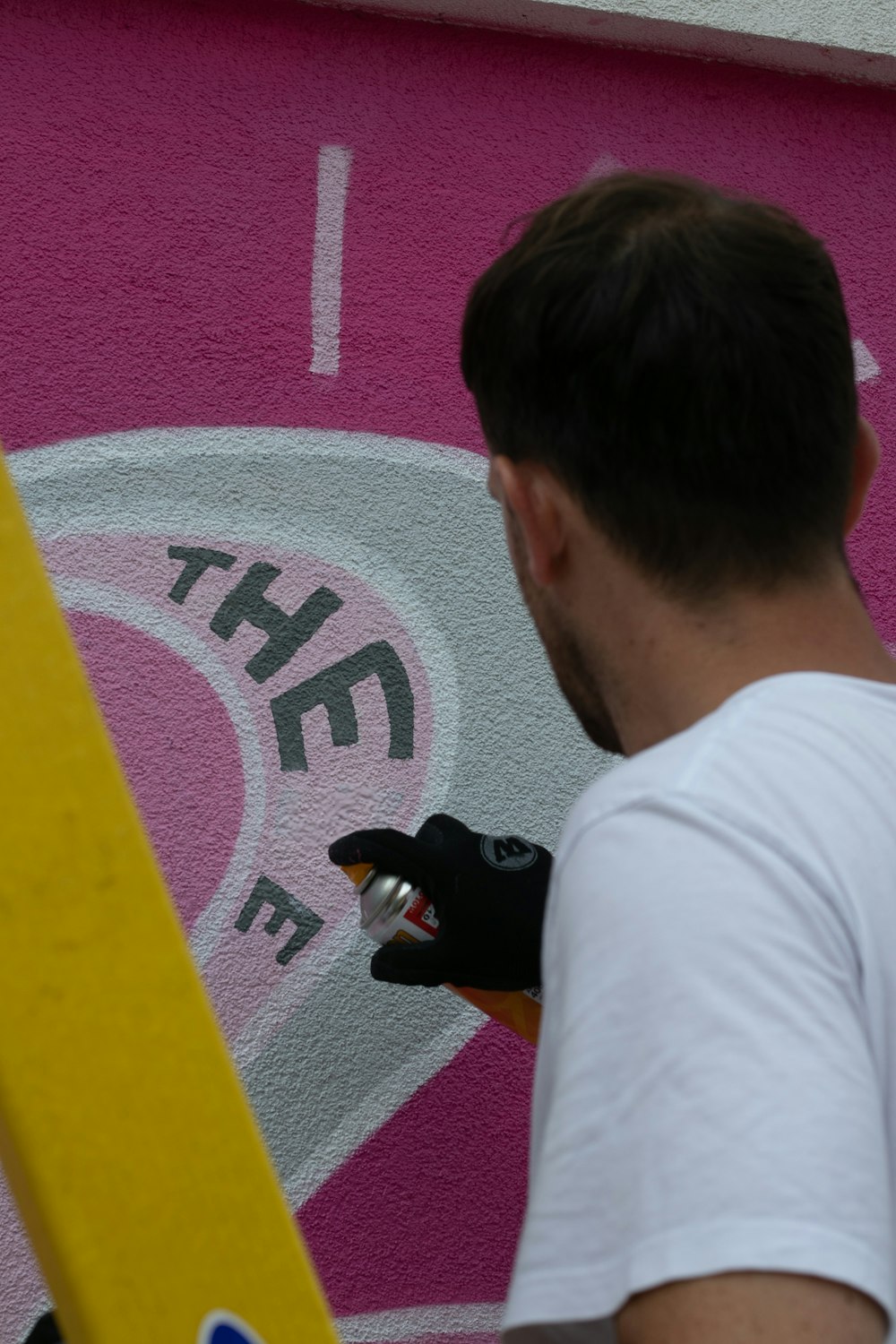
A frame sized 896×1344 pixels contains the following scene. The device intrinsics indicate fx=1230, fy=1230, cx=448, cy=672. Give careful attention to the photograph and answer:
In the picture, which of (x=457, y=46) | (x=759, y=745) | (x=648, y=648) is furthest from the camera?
(x=457, y=46)

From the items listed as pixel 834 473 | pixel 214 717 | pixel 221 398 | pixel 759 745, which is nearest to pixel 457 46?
pixel 221 398

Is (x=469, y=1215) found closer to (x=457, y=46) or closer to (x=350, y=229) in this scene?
(x=350, y=229)

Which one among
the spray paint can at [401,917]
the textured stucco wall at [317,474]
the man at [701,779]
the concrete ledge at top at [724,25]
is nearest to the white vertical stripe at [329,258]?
the textured stucco wall at [317,474]

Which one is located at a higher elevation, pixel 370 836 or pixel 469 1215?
pixel 370 836

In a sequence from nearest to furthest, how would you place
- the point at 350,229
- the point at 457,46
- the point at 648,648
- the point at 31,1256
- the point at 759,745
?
the point at 759,745, the point at 648,648, the point at 31,1256, the point at 350,229, the point at 457,46

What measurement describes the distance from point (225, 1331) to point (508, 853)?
39.7 inches

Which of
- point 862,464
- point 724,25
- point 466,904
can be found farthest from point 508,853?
point 724,25

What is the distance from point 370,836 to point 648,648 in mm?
715

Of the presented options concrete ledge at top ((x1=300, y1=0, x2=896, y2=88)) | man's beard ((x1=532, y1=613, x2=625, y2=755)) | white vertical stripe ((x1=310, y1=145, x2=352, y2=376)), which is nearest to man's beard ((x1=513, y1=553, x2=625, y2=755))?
man's beard ((x1=532, y1=613, x2=625, y2=755))

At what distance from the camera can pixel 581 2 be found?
2.34 metres

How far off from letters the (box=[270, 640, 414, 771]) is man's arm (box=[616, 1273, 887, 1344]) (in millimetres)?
1356

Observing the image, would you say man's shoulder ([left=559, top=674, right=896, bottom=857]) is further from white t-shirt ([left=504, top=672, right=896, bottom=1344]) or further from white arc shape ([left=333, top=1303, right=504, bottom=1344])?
white arc shape ([left=333, top=1303, right=504, bottom=1344])

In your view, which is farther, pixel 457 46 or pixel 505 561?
pixel 457 46

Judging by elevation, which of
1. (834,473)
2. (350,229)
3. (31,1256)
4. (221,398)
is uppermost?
(834,473)
